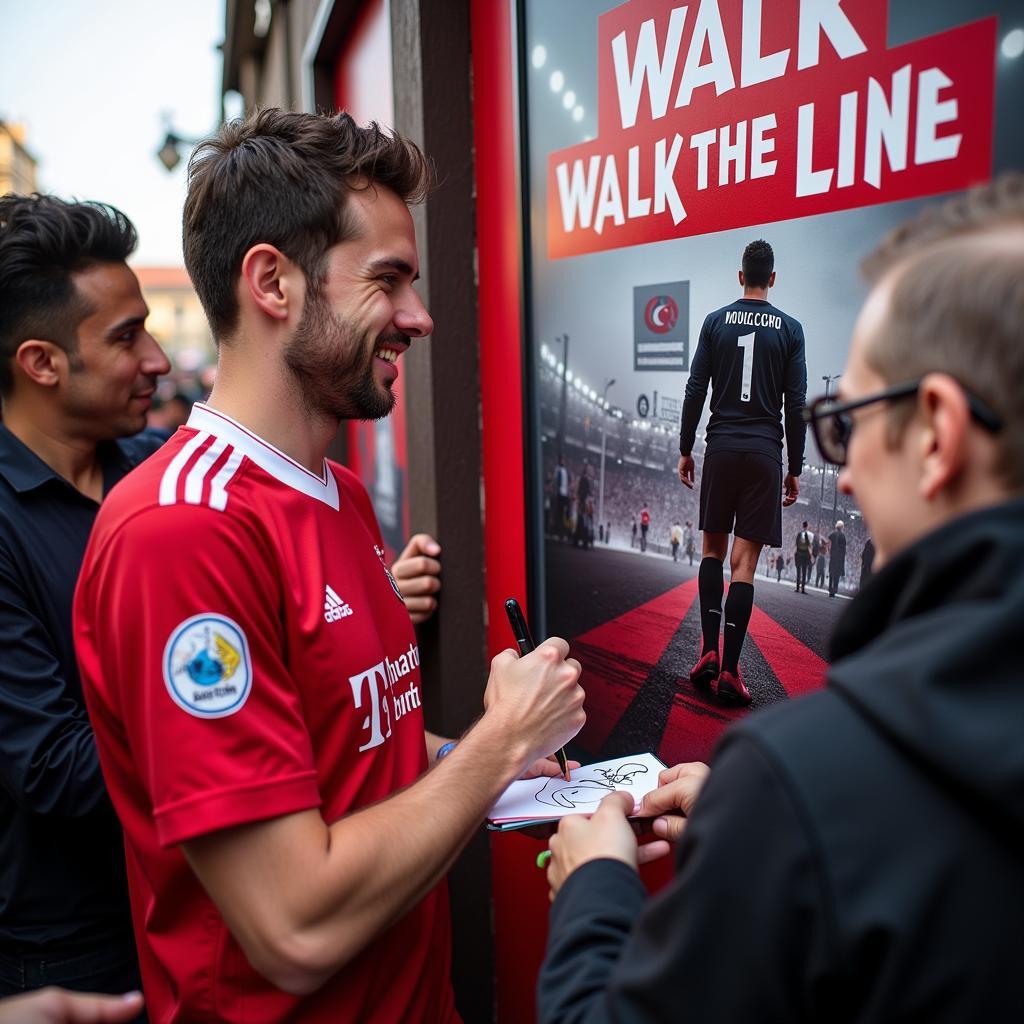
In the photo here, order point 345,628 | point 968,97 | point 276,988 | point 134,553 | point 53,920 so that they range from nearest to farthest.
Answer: point 968,97 < point 134,553 < point 276,988 < point 345,628 < point 53,920

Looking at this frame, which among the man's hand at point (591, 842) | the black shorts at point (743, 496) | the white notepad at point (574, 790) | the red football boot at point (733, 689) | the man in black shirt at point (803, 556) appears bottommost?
the white notepad at point (574, 790)

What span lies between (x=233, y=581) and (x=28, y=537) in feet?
3.51

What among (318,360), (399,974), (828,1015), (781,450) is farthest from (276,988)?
(781,450)

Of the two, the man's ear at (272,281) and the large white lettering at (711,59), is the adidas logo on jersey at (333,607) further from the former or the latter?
the large white lettering at (711,59)

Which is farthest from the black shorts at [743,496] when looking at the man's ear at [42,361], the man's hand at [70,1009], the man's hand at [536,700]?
the man's ear at [42,361]

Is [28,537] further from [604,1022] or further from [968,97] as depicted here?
[968,97]

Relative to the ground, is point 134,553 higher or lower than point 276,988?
higher

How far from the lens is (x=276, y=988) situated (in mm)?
1286

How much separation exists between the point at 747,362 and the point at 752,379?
0.11 feet

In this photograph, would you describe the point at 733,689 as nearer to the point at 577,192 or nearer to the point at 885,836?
the point at 885,836

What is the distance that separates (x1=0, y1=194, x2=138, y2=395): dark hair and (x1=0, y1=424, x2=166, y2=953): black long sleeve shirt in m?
0.33

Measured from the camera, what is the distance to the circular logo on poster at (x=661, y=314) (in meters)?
1.58

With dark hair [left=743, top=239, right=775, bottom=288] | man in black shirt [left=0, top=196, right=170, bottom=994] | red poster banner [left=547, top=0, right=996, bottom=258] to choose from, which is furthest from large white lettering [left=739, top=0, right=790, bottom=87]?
man in black shirt [left=0, top=196, right=170, bottom=994]

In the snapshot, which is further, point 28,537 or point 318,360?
point 28,537
